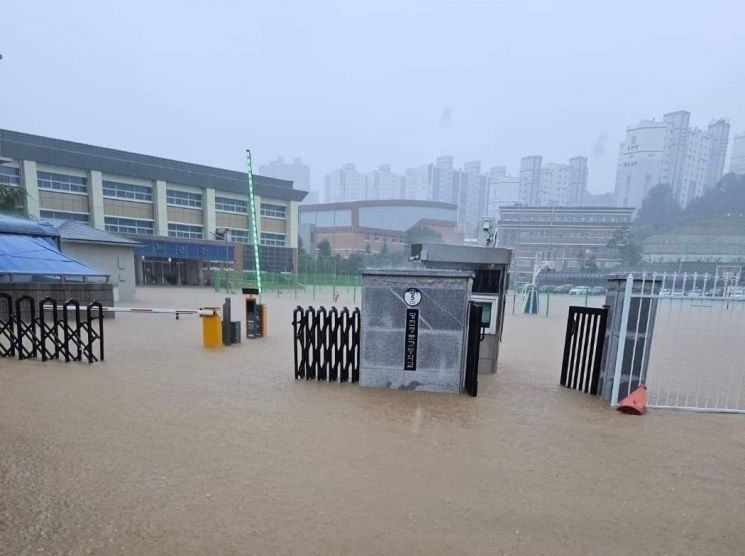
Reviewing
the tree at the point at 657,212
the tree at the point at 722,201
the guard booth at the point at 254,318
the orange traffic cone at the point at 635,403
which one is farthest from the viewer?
the tree at the point at 657,212

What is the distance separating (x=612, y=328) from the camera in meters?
5.59

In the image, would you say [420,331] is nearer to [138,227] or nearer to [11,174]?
[138,227]

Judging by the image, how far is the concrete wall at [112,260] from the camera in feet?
57.1

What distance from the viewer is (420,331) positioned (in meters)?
5.64

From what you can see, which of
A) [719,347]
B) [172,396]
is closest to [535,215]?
[719,347]

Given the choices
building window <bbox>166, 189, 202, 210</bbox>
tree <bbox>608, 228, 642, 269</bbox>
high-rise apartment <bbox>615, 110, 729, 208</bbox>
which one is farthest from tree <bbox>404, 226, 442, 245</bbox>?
building window <bbox>166, 189, 202, 210</bbox>

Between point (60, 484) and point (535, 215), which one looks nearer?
point (60, 484)

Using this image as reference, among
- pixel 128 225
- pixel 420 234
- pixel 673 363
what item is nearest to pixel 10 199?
pixel 128 225

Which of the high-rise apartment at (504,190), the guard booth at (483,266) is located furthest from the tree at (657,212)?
the guard booth at (483,266)

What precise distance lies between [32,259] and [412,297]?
13005 millimetres

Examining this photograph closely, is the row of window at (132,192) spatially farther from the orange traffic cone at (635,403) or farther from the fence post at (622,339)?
the orange traffic cone at (635,403)

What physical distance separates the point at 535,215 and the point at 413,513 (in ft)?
250

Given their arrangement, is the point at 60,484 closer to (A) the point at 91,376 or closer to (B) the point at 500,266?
(A) the point at 91,376

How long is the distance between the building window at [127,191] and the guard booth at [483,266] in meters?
44.3
